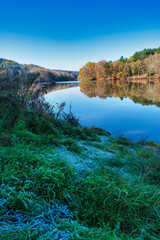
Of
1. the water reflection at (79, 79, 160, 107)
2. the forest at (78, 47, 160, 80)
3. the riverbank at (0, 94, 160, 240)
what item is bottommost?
the riverbank at (0, 94, 160, 240)

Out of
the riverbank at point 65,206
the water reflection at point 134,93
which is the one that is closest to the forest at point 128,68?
the water reflection at point 134,93

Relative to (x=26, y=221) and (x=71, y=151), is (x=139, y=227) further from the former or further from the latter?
(x=71, y=151)

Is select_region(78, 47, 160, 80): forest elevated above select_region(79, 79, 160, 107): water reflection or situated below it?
above

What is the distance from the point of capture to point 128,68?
70.9 m

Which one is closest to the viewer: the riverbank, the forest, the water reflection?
the riverbank

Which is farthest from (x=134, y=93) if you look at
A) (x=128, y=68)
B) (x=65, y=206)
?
(x=128, y=68)

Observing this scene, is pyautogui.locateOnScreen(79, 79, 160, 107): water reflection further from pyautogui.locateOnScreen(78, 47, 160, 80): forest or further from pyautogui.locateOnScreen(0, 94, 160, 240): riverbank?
pyautogui.locateOnScreen(78, 47, 160, 80): forest

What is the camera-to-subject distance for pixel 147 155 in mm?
4902

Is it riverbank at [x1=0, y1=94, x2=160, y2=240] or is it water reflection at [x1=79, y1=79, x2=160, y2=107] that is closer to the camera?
riverbank at [x1=0, y1=94, x2=160, y2=240]

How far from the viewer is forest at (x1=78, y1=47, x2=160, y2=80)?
59344mm

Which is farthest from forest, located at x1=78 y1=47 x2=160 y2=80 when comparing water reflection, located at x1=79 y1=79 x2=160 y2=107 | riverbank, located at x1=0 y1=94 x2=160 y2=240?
riverbank, located at x1=0 y1=94 x2=160 y2=240

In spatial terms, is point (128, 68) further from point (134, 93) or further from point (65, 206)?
point (65, 206)

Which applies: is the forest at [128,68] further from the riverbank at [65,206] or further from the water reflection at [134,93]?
the riverbank at [65,206]

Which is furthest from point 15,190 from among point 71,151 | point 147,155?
point 147,155
